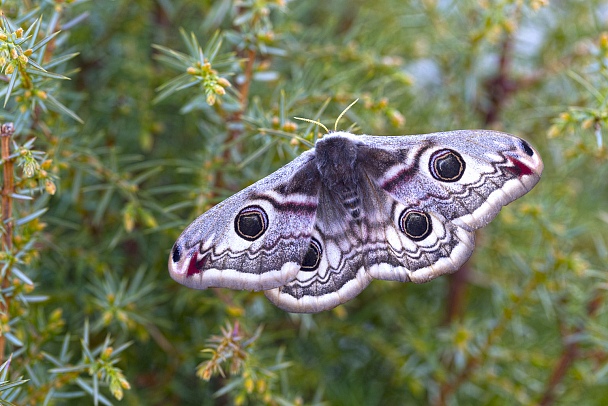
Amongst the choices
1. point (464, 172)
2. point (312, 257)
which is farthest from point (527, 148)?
point (312, 257)

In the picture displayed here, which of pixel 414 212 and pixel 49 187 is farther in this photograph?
pixel 414 212

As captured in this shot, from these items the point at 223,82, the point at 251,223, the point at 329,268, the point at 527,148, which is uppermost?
the point at 223,82

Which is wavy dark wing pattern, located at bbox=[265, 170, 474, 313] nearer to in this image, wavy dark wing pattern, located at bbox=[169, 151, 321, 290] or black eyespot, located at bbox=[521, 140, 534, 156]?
wavy dark wing pattern, located at bbox=[169, 151, 321, 290]

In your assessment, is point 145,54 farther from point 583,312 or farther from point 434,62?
point 583,312

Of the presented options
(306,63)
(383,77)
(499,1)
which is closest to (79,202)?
(306,63)

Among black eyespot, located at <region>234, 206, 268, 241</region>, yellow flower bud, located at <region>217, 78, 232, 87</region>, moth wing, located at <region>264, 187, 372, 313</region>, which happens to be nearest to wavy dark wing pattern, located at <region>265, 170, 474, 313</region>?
moth wing, located at <region>264, 187, 372, 313</region>

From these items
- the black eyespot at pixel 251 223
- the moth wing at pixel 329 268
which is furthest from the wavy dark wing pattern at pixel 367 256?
the black eyespot at pixel 251 223

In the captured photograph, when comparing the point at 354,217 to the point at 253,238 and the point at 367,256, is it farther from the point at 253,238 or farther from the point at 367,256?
the point at 253,238
